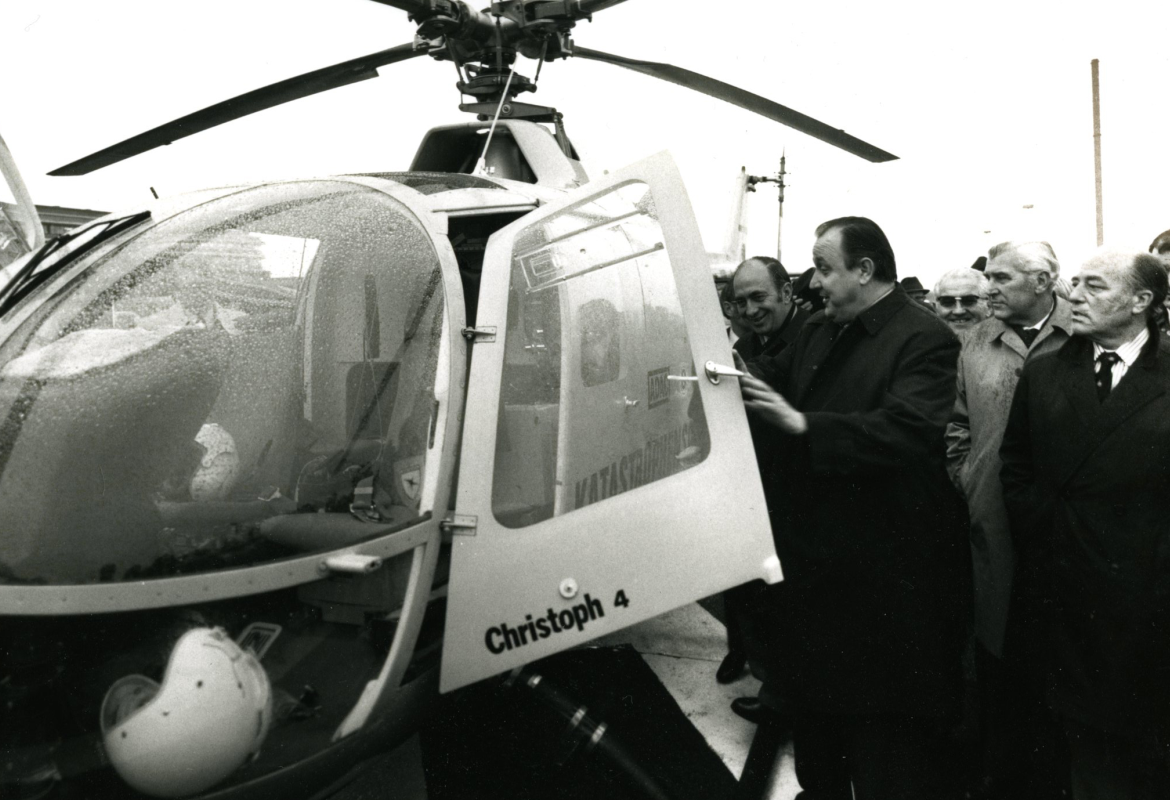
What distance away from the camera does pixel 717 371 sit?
2.26m

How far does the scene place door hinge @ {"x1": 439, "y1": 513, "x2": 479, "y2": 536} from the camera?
2.15m

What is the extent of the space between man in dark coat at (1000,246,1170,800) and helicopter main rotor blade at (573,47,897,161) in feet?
4.91

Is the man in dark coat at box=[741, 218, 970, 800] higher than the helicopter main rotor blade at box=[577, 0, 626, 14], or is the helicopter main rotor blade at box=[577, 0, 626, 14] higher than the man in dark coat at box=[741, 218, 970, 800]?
the helicopter main rotor blade at box=[577, 0, 626, 14]

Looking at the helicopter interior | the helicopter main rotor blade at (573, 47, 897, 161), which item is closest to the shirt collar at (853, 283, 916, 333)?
the helicopter interior

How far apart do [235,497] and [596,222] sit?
4.06ft

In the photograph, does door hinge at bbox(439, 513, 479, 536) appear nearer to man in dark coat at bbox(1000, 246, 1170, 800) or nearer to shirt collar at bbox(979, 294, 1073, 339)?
man in dark coat at bbox(1000, 246, 1170, 800)

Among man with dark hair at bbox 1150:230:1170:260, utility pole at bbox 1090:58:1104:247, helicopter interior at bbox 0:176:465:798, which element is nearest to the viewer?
helicopter interior at bbox 0:176:465:798

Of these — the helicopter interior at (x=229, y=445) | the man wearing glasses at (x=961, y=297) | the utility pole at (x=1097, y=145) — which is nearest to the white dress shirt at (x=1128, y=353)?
the man wearing glasses at (x=961, y=297)

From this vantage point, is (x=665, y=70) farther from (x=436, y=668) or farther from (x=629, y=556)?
(x=436, y=668)

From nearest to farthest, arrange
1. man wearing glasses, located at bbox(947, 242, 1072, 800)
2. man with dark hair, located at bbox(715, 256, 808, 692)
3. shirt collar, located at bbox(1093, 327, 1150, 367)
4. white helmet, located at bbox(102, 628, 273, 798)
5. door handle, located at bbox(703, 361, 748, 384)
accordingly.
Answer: white helmet, located at bbox(102, 628, 273, 798) → door handle, located at bbox(703, 361, 748, 384) → shirt collar, located at bbox(1093, 327, 1150, 367) → man wearing glasses, located at bbox(947, 242, 1072, 800) → man with dark hair, located at bbox(715, 256, 808, 692)

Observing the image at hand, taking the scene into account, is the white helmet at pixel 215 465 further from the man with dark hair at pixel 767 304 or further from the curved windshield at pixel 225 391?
the man with dark hair at pixel 767 304

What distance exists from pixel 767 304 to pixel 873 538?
5.78 feet

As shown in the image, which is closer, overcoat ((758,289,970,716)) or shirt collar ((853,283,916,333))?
overcoat ((758,289,970,716))

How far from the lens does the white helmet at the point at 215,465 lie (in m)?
→ 1.93
